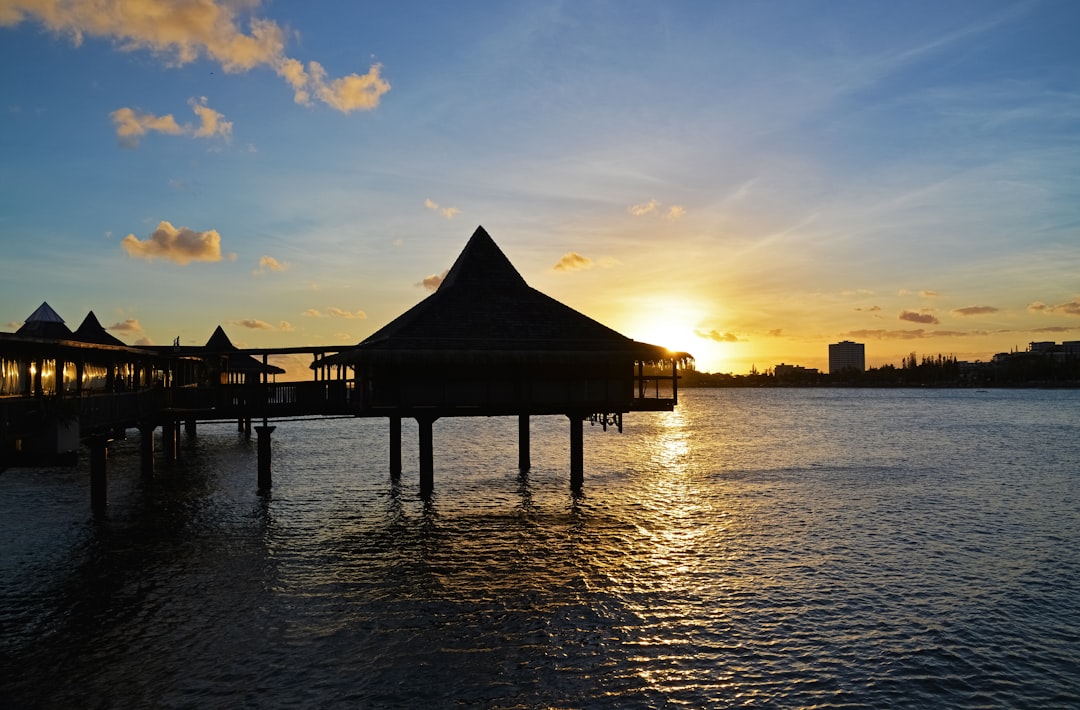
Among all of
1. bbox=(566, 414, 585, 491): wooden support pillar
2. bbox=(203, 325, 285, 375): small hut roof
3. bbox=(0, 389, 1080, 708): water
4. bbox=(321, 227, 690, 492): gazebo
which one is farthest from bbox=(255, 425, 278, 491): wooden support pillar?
bbox=(203, 325, 285, 375): small hut roof

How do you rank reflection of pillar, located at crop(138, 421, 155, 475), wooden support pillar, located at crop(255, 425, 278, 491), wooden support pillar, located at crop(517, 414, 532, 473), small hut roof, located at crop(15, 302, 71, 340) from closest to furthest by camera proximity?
wooden support pillar, located at crop(255, 425, 278, 491) < reflection of pillar, located at crop(138, 421, 155, 475) < wooden support pillar, located at crop(517, 414, 532, 473) < small hut roof, located at crop(15, 302, 71, 340)

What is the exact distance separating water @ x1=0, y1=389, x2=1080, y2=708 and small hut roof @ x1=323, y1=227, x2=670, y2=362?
601 cm

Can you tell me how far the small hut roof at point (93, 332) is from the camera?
5250cm

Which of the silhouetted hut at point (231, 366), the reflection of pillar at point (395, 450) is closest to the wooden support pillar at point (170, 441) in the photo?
the silhouetted hut at point (231, 366)

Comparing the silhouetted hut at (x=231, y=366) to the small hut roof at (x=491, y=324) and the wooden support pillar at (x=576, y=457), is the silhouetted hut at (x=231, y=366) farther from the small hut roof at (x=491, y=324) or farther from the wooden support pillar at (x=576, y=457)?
the wooden support pillar at (x=576, y=457)

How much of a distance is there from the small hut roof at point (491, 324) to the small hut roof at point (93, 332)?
3561 centimetres

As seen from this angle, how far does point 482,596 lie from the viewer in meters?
15.7

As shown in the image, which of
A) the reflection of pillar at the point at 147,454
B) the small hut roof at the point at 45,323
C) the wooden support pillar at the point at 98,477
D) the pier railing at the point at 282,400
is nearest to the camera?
the wooden support pillar at the point at 98,477

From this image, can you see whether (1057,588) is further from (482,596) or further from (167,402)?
(167,402)

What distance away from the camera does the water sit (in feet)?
37.2

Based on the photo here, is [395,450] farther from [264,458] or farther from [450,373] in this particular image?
[450,373]

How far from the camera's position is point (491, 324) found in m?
26.6

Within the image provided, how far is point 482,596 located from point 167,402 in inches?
857

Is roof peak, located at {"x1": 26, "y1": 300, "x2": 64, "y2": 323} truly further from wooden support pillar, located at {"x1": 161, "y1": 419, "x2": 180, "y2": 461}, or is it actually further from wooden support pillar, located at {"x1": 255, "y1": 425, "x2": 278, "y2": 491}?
wooden support pillar, located at {"x1": 255, "y1": 425, "x2": 278, "y2": 491}
